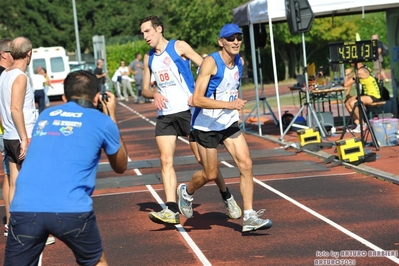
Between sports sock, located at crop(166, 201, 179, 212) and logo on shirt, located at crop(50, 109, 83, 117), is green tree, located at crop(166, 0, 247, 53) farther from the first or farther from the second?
logo on shirt, located at crop(50, 109, 83, 117)

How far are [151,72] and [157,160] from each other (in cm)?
632

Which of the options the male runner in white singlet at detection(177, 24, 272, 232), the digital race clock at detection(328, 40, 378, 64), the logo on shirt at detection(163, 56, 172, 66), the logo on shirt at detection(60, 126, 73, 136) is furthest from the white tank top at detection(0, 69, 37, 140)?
the digital race clock at detection(328, 40, 378, 64)

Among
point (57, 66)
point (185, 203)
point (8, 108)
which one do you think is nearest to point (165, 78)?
point (185, 203)

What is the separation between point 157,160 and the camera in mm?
16125

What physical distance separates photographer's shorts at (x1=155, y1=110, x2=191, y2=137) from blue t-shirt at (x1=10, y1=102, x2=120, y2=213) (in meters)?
4.36

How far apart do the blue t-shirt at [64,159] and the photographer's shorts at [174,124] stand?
14.3 ft

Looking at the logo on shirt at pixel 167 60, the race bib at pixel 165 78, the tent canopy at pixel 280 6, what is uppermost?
the tent canopy at pixel 280 6

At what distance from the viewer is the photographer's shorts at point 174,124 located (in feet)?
31.8

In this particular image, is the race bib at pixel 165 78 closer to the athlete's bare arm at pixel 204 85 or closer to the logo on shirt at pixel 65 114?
the athlete's bare arm at pixel 204 85

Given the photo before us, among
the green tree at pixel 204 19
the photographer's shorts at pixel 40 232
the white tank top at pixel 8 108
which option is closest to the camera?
the photographer's shorts at pixel 40 232

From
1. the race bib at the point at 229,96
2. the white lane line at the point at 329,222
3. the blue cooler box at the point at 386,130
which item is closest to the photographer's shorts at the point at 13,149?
the race bib at the point at 229,96

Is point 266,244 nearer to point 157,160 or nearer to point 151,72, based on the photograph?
point 151,72

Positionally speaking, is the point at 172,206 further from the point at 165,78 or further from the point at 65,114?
the point at 65,114

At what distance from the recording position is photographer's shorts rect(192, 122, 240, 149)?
29.6ft
